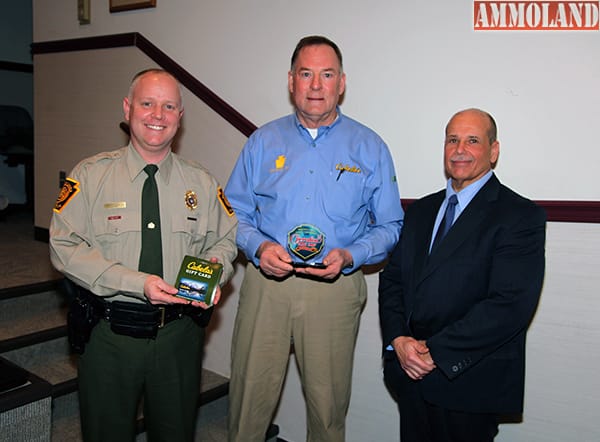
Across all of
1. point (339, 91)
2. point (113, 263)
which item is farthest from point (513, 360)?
point (113, 263)

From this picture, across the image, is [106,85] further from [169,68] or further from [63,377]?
[63,377]

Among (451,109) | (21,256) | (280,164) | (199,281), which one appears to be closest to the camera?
(199,281)

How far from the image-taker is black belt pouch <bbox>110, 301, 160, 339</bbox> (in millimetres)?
1803

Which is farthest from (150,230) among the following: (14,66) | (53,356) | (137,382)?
(14,66)

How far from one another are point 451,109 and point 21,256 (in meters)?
2.88

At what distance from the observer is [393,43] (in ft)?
7.93

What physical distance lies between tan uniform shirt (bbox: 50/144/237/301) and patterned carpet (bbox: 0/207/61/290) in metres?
1.41

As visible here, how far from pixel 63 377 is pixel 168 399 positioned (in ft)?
3.36

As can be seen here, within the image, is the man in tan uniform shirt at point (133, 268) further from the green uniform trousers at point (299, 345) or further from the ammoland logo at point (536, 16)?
the ammoland logo at point (536, 16)

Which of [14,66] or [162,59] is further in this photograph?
[14,66]

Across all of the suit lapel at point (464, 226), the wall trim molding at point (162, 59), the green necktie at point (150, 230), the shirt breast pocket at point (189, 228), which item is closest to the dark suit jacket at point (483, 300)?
the suit lapel at point (464, 226)

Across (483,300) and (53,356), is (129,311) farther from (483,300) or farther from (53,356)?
(53,356)

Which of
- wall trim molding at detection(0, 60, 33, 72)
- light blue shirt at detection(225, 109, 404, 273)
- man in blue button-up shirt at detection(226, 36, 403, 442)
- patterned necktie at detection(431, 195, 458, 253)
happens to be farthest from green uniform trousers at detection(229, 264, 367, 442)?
wall trim molding at detection(0, 60, 33, 72)

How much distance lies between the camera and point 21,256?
370 centimetres
